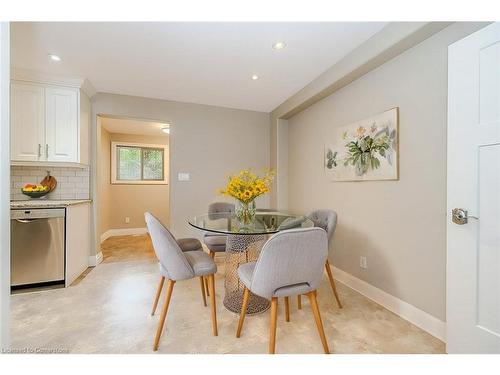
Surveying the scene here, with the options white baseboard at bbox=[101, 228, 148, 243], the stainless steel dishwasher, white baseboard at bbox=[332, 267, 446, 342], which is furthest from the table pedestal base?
white baseboard at bbox=[101, 228, 148, 243]

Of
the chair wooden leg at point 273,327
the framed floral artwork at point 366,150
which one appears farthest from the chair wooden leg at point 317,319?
the framed floral artwork at point 366,150

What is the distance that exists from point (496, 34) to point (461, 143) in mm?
563

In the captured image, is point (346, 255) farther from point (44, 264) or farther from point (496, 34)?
point (44, 264)

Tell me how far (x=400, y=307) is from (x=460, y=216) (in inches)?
41.0

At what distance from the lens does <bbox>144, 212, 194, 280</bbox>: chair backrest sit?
4.93 ft

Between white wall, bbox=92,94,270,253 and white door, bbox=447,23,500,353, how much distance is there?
286cm

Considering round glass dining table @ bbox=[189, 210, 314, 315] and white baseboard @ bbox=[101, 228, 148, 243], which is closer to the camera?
round glass dining table @ bbox=[189, 210, 314, 315]

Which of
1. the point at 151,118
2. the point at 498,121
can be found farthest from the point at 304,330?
the point at 151,118

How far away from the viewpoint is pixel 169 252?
5.01 feet

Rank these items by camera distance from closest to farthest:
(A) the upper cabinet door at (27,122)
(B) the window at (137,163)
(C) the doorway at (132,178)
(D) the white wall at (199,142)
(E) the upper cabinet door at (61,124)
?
(A) the upper cabinet door at (27,122) < (E) the upper cabinet door at (61,124) < (D) the white wall at (199,142) < (C) the doorway at (132,178) < (B) the window at (137,163)

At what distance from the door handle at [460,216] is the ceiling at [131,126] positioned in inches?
167

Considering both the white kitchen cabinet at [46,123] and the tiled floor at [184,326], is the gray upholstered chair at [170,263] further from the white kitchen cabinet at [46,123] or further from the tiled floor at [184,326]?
the white kitchen cabinet at [46,123]

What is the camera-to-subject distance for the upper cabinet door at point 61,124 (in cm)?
269

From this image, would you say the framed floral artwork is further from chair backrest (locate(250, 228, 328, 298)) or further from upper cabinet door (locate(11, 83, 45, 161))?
upper cabinet door (locate(11, 83, 45, 161))
